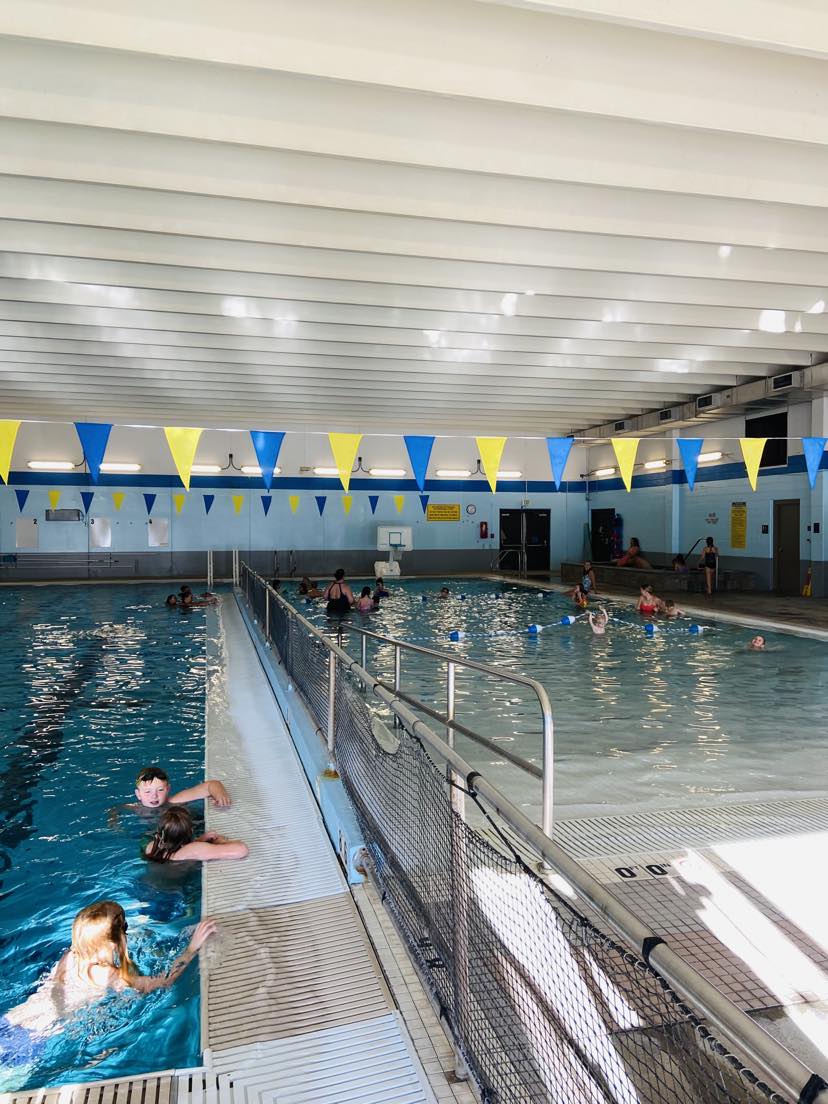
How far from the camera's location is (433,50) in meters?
4.39

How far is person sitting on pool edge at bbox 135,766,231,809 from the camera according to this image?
4.65m

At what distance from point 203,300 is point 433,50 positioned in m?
5.24

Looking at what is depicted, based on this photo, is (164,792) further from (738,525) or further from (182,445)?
(738,525)

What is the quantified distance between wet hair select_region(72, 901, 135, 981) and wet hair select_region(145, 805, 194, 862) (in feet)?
3.26

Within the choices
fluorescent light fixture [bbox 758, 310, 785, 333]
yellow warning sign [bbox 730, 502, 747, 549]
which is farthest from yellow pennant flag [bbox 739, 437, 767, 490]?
yellow warning sign [bbox 730, 502, 747, 549]

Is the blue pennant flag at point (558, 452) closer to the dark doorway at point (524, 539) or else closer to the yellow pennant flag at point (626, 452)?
the yellow pennant flag at point (626, 452)

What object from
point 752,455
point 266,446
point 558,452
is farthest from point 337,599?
point 752,455

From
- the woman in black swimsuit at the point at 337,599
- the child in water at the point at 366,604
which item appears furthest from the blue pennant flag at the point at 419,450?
the child in water at the point at 366,604

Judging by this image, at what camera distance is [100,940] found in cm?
304

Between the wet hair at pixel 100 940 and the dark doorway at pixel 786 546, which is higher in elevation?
the dark doorway at pixel 786 546

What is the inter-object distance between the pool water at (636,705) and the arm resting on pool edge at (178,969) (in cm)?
194

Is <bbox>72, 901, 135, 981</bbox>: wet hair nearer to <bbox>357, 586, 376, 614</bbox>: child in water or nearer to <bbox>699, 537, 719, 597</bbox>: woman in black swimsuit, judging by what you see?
<bbox>357, 586, 376, 614</bbox>: child in water

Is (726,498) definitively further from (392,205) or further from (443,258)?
(392,205)

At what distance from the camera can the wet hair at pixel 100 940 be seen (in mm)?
3035
